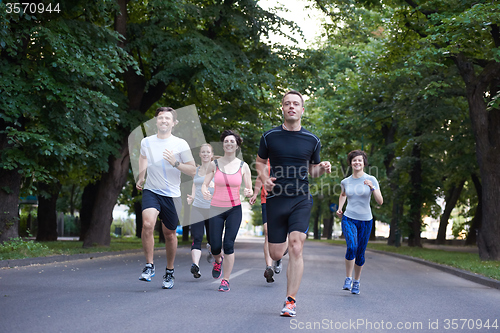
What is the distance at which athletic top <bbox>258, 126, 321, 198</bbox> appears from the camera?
624 cm

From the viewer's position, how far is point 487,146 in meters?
18.3

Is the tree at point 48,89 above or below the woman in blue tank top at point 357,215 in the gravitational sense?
above

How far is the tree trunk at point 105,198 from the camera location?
2048cm

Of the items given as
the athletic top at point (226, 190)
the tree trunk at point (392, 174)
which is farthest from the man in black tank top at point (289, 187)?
the tree trunk at point (392, 174)

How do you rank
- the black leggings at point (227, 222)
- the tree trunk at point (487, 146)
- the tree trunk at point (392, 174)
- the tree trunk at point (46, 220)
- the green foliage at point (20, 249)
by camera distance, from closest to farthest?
the black leggings at point (227, 222) → the green foliage at point (20, 249) → the tree trunk at point (487, 146) → the tree trunk at point (392, 174) → the tree trunk at point (46, 220)

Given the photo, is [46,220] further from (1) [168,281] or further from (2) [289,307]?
(2) [289,307]

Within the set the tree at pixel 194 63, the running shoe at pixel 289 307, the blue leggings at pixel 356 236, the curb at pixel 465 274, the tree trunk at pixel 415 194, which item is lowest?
the curb at pixel 465 274

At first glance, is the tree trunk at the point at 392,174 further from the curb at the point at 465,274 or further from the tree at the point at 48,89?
the tree at the point at 48,89

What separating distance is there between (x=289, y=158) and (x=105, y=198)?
1532 centimetres

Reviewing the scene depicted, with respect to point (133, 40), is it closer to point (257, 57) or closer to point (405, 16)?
point (257, 57)

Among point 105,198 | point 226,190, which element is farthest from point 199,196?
point 105,198

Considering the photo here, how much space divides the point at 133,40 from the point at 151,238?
12191 millimetres
